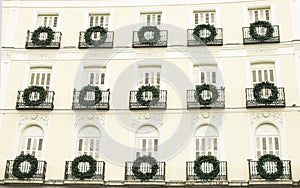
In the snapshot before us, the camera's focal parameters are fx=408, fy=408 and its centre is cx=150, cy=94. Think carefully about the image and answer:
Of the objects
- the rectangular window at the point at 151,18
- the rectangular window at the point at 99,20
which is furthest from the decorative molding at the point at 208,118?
the rectangular window at the point at 99,20

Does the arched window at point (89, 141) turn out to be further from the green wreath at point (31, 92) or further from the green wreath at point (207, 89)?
the green wreath at point (207, 89)

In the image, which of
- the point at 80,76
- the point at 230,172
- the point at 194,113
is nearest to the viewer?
the point at 230,172

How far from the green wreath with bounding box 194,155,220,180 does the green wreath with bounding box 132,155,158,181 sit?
6.78 ft

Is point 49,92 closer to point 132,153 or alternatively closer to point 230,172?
point 132,153

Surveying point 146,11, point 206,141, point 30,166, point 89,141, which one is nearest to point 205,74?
point 206,141

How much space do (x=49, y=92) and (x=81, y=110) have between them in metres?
2.14

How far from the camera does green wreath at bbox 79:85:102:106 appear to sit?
2245 centimetres

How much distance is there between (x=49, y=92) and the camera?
22953 millimetres

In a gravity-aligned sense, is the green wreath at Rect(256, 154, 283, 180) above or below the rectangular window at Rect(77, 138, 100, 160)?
below

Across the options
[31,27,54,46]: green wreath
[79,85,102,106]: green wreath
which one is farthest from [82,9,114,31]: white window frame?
[79,85,102,106]: green wreath

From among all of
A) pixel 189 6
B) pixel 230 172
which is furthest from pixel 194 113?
pixel 189 6

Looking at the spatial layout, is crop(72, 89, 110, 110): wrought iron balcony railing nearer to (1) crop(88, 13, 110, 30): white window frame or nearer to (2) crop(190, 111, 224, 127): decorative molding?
(1) crop(88, 13, 110, 30): white window frame

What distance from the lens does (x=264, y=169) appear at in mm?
19812

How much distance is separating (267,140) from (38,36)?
14290 mm
